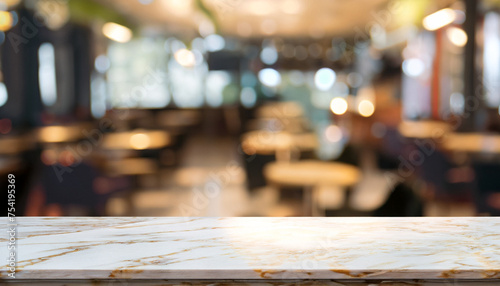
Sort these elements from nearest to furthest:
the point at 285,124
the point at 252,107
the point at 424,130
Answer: the point at 424,130 → the point at 285,124 → the point at 252,107

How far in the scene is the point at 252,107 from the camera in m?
10.8

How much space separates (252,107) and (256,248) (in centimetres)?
990

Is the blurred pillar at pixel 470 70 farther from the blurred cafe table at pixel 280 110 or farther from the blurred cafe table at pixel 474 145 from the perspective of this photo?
the blurred cafe table at pixel 280 110

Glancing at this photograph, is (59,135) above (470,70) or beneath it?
beneath

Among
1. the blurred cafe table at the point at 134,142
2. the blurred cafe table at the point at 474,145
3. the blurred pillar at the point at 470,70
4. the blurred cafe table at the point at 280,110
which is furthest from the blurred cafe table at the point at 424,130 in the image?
the blurred cafe table at the point at 134,142

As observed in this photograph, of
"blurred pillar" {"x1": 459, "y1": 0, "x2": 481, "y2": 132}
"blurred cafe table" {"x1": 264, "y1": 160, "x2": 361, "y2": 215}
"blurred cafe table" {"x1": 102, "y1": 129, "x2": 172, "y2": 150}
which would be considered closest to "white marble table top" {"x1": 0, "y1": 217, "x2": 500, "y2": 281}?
"blurred cafe table" {"x1": 264, "y1": 160, "x2": 361, "y2": 215}

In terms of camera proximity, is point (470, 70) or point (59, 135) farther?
point (470, 70)

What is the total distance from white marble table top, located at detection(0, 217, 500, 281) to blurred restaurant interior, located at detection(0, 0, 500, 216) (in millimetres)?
1119

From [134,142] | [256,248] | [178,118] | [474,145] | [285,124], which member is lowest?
[256,248]

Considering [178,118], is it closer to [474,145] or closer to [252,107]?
[252,107]

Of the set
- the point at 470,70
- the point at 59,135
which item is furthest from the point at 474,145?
the point at 59,135

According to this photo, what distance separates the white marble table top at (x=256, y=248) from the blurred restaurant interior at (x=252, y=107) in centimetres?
112

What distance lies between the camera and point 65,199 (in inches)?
135

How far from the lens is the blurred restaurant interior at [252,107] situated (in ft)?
13.3
